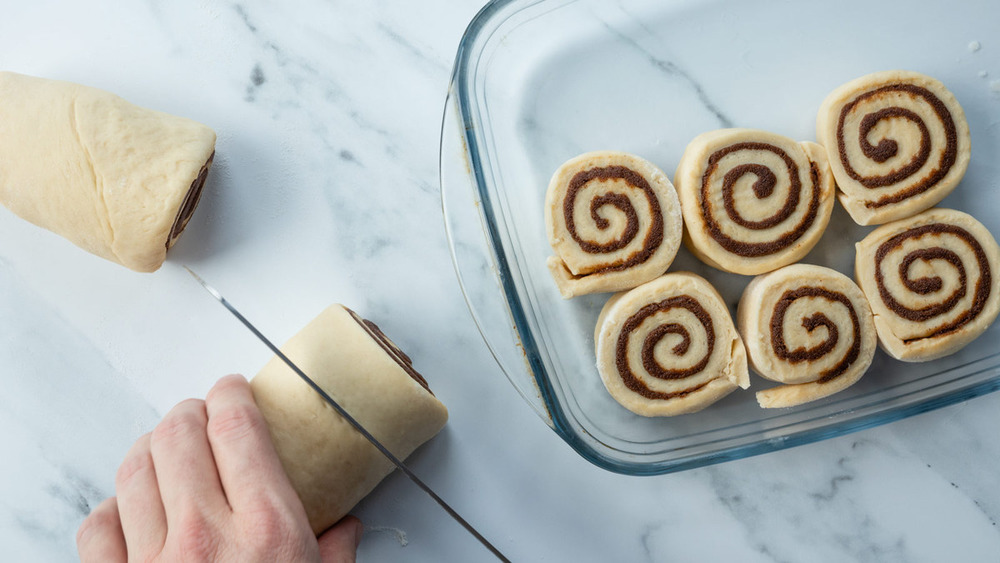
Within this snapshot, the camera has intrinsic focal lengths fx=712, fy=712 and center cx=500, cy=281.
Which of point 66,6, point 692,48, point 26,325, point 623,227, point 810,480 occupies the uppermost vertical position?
point 692,48

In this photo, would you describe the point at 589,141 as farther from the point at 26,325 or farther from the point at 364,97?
the point at 26,325

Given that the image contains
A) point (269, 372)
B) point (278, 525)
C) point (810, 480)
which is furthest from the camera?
point (810, 480)

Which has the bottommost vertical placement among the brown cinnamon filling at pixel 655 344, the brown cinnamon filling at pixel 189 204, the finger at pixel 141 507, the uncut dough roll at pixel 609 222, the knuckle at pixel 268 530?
the finger at pixel 141 507

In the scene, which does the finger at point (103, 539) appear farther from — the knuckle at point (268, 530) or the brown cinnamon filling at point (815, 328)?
the brown cinnamon filling at point (815, 328)

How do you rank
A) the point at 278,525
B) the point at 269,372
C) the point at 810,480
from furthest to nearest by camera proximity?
the point at 810,480
the point at 269,372
the point at 278,525

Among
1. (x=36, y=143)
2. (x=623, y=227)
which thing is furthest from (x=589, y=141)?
(x=36, y=143)

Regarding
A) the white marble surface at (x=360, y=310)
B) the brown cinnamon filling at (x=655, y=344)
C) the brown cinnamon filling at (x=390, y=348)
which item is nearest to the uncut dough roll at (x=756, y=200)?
the brown cinnamon filling at (x=655, y=344)

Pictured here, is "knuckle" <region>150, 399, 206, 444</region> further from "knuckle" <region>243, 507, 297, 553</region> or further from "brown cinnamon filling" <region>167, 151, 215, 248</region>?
"brown cinnamon filling" <region>167, 151, 215, 248</region>

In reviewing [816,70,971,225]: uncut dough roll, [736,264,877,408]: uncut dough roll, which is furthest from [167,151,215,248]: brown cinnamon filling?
[816,70,971,225]: uncut dough roll
